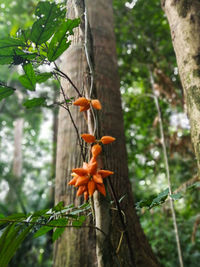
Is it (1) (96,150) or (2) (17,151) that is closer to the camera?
(1) (96,150)

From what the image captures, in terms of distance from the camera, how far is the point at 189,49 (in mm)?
985

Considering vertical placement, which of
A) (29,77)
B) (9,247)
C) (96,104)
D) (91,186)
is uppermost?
(29,77)

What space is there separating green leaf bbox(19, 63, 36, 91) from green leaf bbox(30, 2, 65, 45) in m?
0.09

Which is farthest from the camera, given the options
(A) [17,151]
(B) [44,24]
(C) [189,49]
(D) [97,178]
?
(A) [17,151]

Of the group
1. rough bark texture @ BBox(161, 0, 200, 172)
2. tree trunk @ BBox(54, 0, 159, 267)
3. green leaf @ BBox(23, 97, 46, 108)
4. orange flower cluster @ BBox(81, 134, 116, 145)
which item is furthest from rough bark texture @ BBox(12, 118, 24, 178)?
orange flower cluster @ BBox(81, 134, 116, 145)

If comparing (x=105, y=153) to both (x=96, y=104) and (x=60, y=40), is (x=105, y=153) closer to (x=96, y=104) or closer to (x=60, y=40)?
(x=96, y=104)

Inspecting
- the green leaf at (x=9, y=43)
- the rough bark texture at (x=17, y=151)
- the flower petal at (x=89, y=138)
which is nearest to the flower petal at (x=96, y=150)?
the flower petal at (x=89, y=138)

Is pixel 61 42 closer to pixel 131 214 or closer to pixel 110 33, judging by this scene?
pixel 131 214

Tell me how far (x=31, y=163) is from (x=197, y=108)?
44.0 feet

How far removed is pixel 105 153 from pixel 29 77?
1.20ft

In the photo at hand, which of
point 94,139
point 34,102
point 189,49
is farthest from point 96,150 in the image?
point 189,49

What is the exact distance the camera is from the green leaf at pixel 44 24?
70 centimetres

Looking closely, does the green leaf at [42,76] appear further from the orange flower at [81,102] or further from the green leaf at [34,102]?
the orange flower at [81,102]

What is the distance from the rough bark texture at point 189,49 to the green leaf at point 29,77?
63 centimetres
